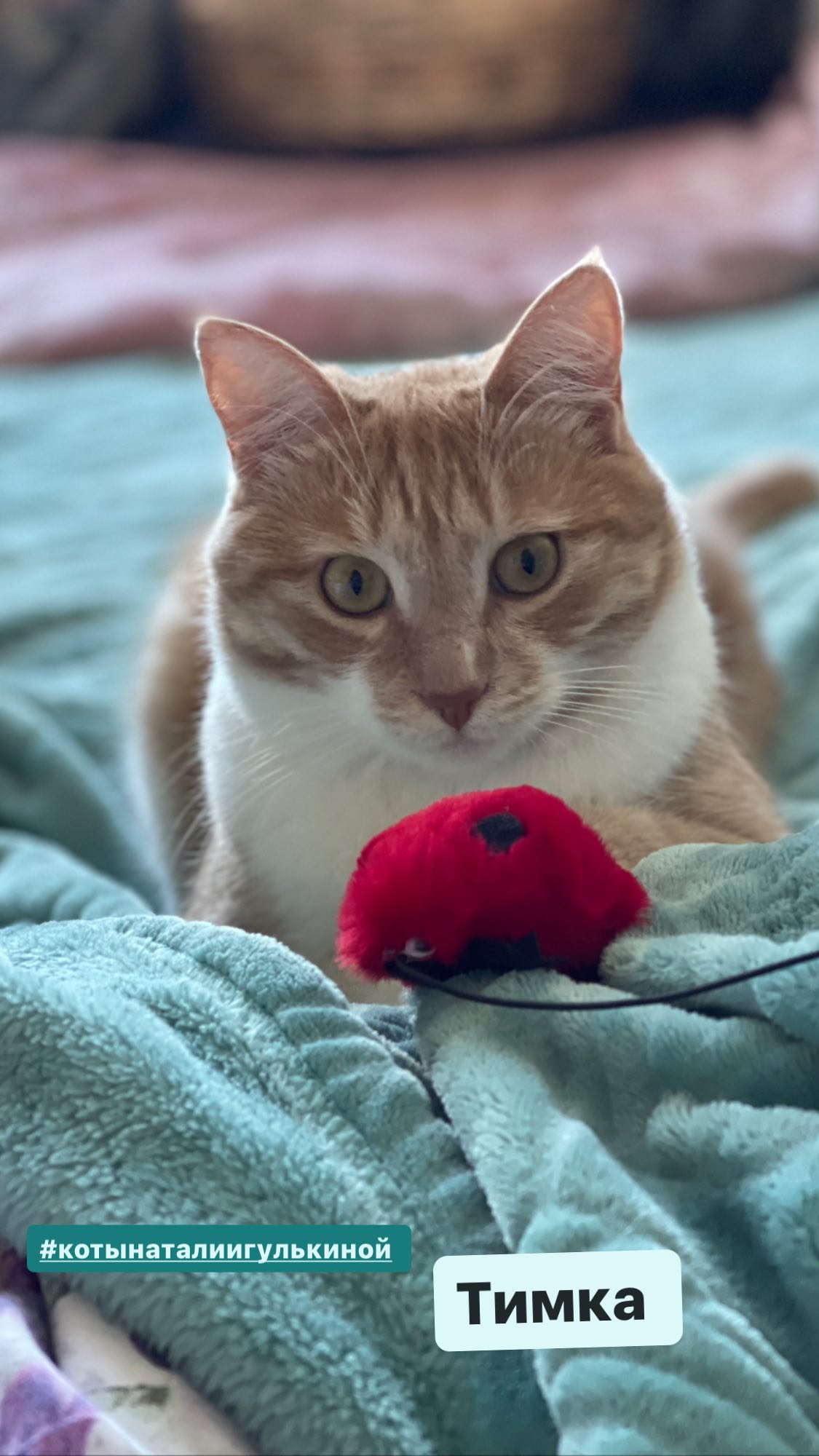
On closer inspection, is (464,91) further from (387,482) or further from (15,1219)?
(15,1219)

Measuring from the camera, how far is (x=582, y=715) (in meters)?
0.77

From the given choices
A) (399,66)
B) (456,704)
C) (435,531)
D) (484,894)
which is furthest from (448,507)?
(399,66)

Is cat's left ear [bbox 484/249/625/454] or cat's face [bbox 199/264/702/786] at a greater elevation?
cat's left ear [bbox 484/249/625/454]

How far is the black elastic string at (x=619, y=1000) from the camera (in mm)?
570

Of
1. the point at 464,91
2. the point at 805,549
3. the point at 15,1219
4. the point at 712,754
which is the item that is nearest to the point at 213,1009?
the point at 15,1219

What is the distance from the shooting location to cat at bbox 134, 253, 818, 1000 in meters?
0.75

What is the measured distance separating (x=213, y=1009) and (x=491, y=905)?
0.14 meters

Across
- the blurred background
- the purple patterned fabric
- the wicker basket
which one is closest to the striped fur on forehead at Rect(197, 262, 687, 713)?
the purple patterned fabric

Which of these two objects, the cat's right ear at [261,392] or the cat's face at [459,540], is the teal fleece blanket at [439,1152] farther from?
the cat's right ear at [261,392]

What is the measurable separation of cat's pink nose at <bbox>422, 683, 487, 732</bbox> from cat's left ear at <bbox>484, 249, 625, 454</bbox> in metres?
0.18

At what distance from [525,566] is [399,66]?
64.3 inches

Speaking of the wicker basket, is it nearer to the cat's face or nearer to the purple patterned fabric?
the cat's face

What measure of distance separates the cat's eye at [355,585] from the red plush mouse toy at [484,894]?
7.1 inches

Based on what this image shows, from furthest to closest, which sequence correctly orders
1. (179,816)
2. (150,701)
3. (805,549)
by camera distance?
(805,549), (150,701), (179,816)
